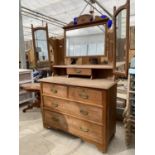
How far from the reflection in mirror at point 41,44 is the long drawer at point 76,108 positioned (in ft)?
2.29

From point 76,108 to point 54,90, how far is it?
1.36 ft

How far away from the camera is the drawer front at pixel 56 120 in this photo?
Answer: 6.82 ft

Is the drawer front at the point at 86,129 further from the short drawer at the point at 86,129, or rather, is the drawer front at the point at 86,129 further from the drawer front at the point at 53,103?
the drawer front at the point at 53,103

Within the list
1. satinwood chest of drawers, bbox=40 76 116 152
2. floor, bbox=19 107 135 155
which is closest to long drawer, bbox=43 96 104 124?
satinwood chest of drawers, bbox=40 76 116 152

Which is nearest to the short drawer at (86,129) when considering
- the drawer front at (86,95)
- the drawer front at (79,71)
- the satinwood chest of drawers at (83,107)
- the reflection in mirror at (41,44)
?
the satinwood chest of drawers at (83,107)

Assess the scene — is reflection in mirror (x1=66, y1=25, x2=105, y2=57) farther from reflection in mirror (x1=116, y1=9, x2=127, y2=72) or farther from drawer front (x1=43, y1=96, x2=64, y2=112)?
drawer front (x1=43, y1=96, x2=64, y2=112)

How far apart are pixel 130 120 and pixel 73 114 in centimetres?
69

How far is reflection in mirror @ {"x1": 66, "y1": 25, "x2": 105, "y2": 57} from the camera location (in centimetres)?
213

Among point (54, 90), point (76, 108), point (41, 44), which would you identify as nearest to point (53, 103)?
point (54, 90)

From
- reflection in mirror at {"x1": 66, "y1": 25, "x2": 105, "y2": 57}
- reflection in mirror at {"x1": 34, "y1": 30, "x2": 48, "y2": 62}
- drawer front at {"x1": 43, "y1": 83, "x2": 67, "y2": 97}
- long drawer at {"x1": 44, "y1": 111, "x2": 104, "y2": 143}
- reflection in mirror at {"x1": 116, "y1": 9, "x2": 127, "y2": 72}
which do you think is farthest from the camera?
reflection in mirror at {"x1": 34, "y1": 30, "x2": 48, "y2": 62}

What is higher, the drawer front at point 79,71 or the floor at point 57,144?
the drawer front at point 79,71

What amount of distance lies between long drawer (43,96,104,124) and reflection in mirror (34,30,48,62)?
27.4 inches

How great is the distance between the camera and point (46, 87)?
7.23 feet
